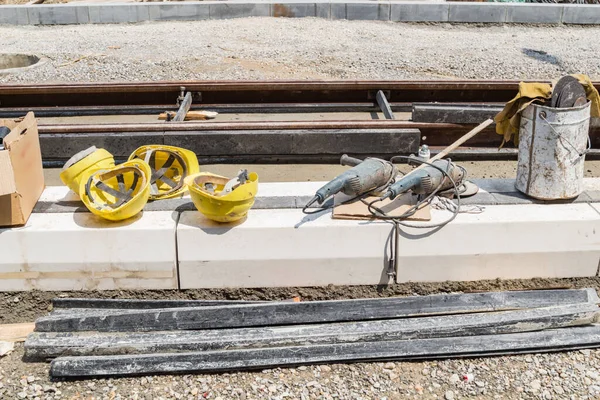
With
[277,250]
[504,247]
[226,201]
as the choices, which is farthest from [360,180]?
[504,247]

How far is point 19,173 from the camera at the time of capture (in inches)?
201

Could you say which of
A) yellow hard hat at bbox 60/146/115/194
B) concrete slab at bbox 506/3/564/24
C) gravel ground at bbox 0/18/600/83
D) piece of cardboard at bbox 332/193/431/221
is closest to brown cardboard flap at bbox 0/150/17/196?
yellow hard hat at bbox 60/146/115/194

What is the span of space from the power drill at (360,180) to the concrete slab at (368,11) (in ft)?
36.9

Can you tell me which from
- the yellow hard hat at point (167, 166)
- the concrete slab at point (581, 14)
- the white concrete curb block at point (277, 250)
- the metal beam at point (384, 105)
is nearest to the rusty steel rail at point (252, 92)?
A: the metal beam at point (384, 105)

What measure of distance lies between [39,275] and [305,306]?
2.06 metres

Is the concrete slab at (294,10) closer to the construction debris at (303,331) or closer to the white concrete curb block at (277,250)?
the white concrete curb block at (277,250)

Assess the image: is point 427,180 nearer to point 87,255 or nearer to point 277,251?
point 277,251

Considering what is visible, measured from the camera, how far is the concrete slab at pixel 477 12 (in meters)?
15.9

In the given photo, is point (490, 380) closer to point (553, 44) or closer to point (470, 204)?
point (470, 204)

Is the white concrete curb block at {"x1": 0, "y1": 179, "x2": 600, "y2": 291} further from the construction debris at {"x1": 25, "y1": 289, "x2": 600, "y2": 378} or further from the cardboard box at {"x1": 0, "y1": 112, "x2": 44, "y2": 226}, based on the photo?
the construction debris at {"x1": 25, "y1": 289, "x2": 600, "y2": 378}

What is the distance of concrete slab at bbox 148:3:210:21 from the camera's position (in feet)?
53.0

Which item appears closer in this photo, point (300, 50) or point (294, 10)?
point (300, 50)

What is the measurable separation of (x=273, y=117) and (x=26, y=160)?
14.1 ft

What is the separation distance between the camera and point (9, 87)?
908 centimetres
